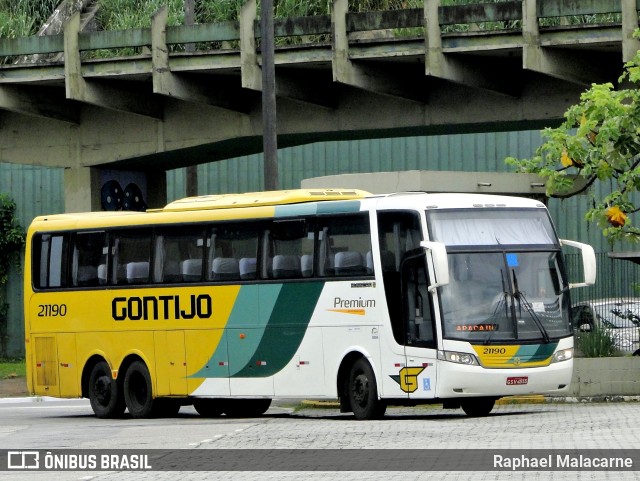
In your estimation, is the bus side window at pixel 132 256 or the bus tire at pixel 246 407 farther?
the bus tire at pixel 246 407

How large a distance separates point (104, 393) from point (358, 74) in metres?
6.72

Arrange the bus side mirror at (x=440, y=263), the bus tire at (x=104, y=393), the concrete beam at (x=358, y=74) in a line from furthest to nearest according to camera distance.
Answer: the concrete beam at (x=358, y=74) < the bus tire at (x=104, y=393) < the bus side mirror at (x=440, y=263)

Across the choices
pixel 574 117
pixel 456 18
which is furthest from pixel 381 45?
pixel 574 117

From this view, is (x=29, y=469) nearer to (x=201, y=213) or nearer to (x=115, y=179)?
(x=201, y=213)

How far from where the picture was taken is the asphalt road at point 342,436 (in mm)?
13922

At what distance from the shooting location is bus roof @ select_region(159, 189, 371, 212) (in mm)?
23125

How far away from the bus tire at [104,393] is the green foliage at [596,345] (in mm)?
7478

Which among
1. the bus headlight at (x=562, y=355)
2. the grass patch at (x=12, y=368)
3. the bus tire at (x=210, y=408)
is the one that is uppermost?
the bus headlight at (x=562, y=355)

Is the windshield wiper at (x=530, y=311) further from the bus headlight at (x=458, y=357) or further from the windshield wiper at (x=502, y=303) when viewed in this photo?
the bus headlight at (x=458, y=357)

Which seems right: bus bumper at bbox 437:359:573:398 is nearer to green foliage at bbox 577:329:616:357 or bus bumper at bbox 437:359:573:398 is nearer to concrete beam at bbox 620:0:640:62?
green foliage at bbox 577:329:616:357

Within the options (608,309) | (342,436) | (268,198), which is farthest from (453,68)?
(342,436)

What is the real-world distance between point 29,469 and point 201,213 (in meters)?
9.22

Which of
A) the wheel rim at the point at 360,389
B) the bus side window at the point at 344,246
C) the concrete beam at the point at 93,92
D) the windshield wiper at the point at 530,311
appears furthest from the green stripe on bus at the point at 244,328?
the concrete beam at the point at 93,92

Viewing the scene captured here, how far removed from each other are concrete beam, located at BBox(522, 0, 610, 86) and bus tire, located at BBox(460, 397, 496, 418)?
5514mm
